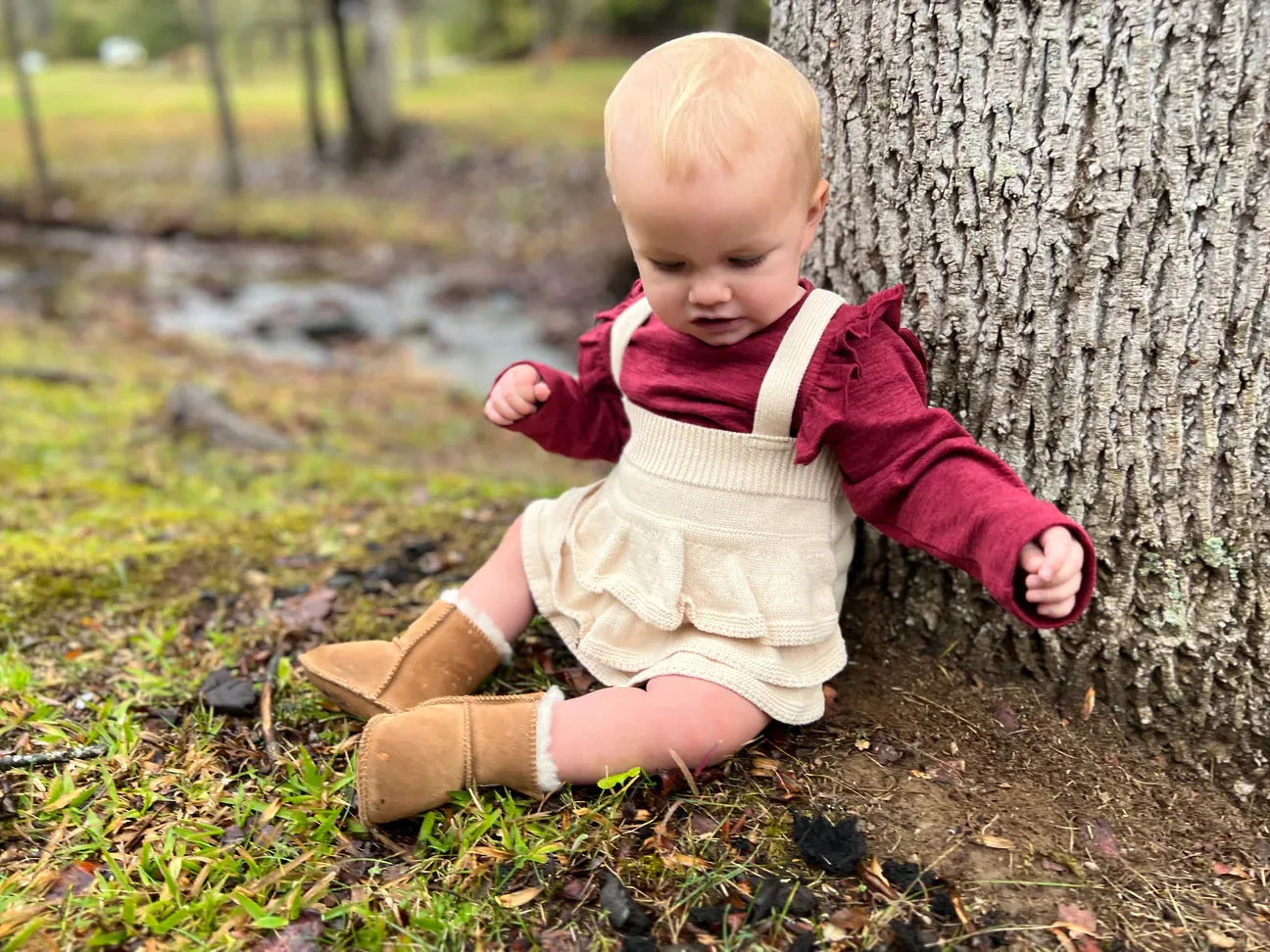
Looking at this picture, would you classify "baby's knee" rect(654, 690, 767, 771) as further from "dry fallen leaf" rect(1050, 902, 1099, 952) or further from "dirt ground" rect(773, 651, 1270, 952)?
"dry fallen leaf" rect(1050, 902, 1099, 952)

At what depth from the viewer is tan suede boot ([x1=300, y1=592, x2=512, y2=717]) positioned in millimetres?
2178

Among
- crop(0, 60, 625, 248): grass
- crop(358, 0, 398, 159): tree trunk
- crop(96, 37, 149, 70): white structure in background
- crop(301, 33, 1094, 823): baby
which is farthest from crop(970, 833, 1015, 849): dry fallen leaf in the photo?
crop(96, 37, 149, 70): white structure in background

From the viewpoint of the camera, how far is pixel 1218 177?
1.79 m

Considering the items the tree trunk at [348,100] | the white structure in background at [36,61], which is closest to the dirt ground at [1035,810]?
the tree trunk at [348,100]

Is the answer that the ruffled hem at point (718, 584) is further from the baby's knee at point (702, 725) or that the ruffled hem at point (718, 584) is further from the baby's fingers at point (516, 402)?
the baby's fingers at point (516, 402)

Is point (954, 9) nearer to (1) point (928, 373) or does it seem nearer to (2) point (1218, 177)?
(2) point (1218, 177)

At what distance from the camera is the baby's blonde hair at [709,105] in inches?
Result: 67.4

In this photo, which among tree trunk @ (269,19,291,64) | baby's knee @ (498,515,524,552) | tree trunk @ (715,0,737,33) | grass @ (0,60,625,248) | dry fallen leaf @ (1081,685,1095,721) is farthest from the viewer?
tree trunk @ (269,19,291,64)

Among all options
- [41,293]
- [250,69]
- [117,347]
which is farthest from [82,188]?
[250,69]

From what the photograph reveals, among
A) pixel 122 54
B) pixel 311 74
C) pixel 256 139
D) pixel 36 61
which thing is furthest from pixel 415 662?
pixel 122 54

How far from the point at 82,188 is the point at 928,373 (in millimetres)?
16259

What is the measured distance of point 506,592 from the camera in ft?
7.80

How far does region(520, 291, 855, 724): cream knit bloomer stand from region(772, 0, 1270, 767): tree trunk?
340 millimetres

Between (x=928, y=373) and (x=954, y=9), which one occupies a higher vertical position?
(x=954, y=9)
